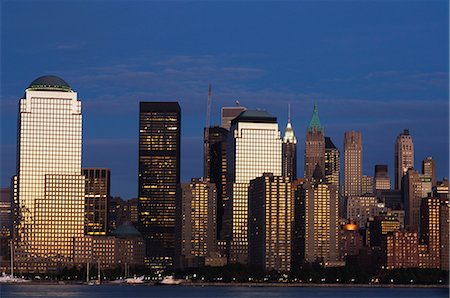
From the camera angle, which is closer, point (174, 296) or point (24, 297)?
point (24, 297)

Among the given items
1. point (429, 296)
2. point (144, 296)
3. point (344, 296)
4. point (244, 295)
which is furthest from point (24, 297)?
point (429, 296)

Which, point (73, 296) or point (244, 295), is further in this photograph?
point (244, 295)

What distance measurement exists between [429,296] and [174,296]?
3649 centimetres

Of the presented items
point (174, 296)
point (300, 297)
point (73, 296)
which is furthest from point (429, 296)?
point (73, 296)

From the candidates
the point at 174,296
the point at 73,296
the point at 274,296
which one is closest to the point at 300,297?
the point at 274,296

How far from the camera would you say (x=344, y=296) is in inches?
6845

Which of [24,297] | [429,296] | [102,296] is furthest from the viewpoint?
[429,296]

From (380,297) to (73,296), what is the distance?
41776 millimetres

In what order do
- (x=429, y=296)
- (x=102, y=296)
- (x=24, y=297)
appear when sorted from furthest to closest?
(x=429, y=296) → (x=102, y=296) → (x=24, y=297)

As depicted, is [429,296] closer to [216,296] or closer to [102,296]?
[216,296]

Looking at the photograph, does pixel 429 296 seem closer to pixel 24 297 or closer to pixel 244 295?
Result: pixel 244 295

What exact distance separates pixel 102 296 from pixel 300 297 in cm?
2562

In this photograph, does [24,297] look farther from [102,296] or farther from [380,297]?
[380,297]

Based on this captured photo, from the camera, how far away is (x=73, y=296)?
523 ft
